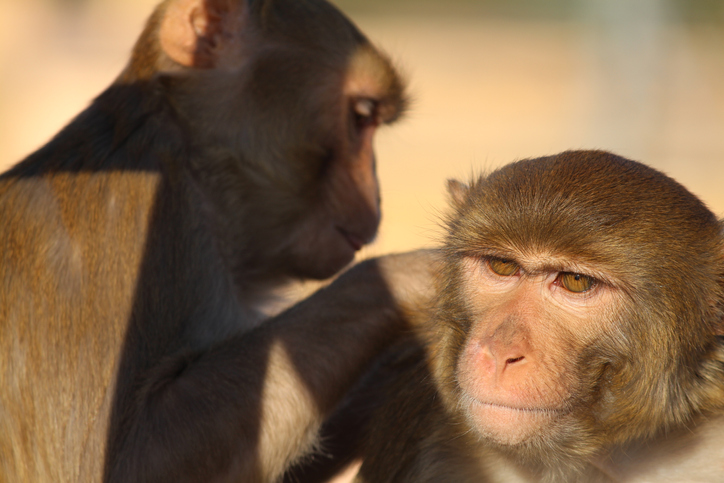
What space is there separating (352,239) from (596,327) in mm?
1534

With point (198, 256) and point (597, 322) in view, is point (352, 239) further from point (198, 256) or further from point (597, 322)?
point (597, 322)

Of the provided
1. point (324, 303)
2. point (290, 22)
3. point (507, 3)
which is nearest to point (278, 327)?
point (324, 303)

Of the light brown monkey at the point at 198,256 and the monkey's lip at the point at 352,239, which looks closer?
the light brown monkey at the point at 198,256

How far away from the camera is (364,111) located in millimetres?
3545

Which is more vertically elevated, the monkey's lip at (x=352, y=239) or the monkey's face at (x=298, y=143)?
the monkey's face at (x=298, y=143)

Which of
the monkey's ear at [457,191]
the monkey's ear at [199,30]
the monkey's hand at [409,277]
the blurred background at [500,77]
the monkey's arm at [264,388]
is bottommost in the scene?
the blurred background at [500,77]

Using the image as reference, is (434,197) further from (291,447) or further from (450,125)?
(291,447)

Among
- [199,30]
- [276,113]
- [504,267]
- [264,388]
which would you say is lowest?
[264,388]

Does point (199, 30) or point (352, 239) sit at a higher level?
point (199, 30)

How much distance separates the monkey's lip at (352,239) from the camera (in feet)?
11.5

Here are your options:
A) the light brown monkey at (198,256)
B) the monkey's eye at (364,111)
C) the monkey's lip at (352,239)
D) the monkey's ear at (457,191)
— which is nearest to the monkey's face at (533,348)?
the monkey's ear at (457,191)

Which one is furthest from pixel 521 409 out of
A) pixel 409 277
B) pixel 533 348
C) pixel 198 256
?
pixel 198 256

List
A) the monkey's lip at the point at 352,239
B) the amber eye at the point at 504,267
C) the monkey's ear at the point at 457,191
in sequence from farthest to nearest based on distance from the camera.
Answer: the monkey's lip at the point at 352,239
the monkey's ear at the point at 457,191
the amber eye at the point at 504,267

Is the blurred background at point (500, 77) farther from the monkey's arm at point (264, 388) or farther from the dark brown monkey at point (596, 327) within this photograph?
the dark brown monkey at point (596, 327)
